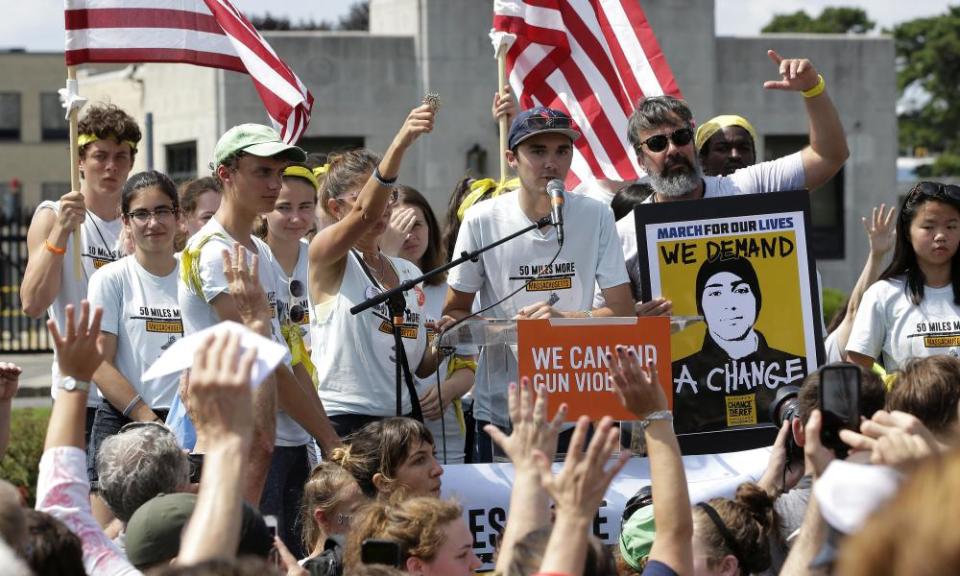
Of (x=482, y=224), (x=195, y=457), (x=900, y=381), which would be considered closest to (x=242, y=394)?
(x=195, y=457)

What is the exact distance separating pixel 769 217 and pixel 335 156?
2146mm

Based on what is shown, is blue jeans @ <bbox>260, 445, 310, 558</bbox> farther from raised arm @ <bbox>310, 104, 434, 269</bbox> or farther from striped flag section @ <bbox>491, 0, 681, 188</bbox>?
striped flag section @ <bbox>491, 0, 681, 188</bbox>

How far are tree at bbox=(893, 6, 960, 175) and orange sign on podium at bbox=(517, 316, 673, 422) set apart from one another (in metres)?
48.3

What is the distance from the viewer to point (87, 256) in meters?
7.25

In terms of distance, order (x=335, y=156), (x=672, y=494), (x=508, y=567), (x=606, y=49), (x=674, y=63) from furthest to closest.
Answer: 1. (x=674, y=63)
2. (x=606, y=49)
3. (x=335, y=156)
4. (x=672, y=494)
5. (x=508, y=567)

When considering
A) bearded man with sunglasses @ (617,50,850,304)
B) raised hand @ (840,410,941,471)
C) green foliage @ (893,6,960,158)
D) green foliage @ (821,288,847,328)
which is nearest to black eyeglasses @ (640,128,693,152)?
bearded man with sunglasses @ (617,50,850,304)

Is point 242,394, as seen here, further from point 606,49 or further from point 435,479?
point 606,49

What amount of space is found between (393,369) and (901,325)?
7.51ft

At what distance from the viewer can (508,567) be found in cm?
354

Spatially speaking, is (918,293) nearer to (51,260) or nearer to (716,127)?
(716,127)

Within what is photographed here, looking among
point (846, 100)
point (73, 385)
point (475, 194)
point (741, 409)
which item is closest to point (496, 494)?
point (741, 409)

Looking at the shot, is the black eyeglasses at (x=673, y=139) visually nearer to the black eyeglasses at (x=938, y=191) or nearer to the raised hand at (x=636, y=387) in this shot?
the black eyeglasses at (x=938, y=191)

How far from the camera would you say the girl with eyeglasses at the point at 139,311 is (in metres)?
6.62

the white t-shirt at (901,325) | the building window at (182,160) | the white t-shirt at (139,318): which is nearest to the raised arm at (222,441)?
the white t-shirt at (139,318)
